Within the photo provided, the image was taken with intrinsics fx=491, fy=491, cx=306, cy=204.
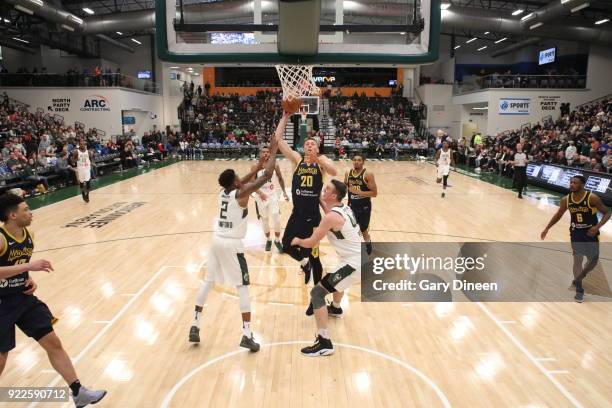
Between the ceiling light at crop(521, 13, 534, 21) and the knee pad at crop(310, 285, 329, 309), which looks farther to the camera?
the ceiling light at crop(521, 13, 534, 21)

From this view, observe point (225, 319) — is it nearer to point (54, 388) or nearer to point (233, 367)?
point (233, 367)

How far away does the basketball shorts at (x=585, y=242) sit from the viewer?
6.57 metres

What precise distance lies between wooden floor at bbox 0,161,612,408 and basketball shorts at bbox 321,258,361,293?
734mm

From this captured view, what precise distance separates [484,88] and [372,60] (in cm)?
2452

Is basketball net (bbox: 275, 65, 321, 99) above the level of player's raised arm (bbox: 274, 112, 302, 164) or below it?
above

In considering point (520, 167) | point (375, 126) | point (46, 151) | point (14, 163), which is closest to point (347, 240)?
point (520, 167)

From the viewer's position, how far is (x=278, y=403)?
167 inches

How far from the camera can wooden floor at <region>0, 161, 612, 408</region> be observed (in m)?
4.44

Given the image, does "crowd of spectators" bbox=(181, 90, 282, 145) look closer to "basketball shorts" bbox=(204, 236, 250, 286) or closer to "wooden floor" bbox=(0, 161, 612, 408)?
"wooden floor" bbox=(0, 161, 612, 408)

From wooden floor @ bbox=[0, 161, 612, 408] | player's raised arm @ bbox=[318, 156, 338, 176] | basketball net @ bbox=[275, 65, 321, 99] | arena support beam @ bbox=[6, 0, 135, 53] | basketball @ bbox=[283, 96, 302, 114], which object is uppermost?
arena support beam @ bbox=[6, 0, 135, 53]

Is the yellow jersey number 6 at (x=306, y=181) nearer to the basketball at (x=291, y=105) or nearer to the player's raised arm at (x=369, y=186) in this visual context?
the basketball at (x=291, y=105)

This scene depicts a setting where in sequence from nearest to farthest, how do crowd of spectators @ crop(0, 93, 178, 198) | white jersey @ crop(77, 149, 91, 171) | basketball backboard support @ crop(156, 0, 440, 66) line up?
basketball backboard support @ crop(156, 0, 440, 66), white jersey @ crop(77, 149, 91, 171), crowd of spectators @ crop(0, 93, 178, 198)

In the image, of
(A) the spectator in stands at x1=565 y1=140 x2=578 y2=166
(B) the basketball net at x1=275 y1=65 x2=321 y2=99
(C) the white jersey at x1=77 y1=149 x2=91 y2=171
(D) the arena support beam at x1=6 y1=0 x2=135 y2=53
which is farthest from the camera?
(D) the arena support beam at x1=6 y1=0 x2=135 y2=53

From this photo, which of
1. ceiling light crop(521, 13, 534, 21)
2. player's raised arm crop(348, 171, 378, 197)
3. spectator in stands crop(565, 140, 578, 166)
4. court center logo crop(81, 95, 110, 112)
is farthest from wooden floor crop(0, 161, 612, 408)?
ceiling light crop(521, 13, 534, 21)
